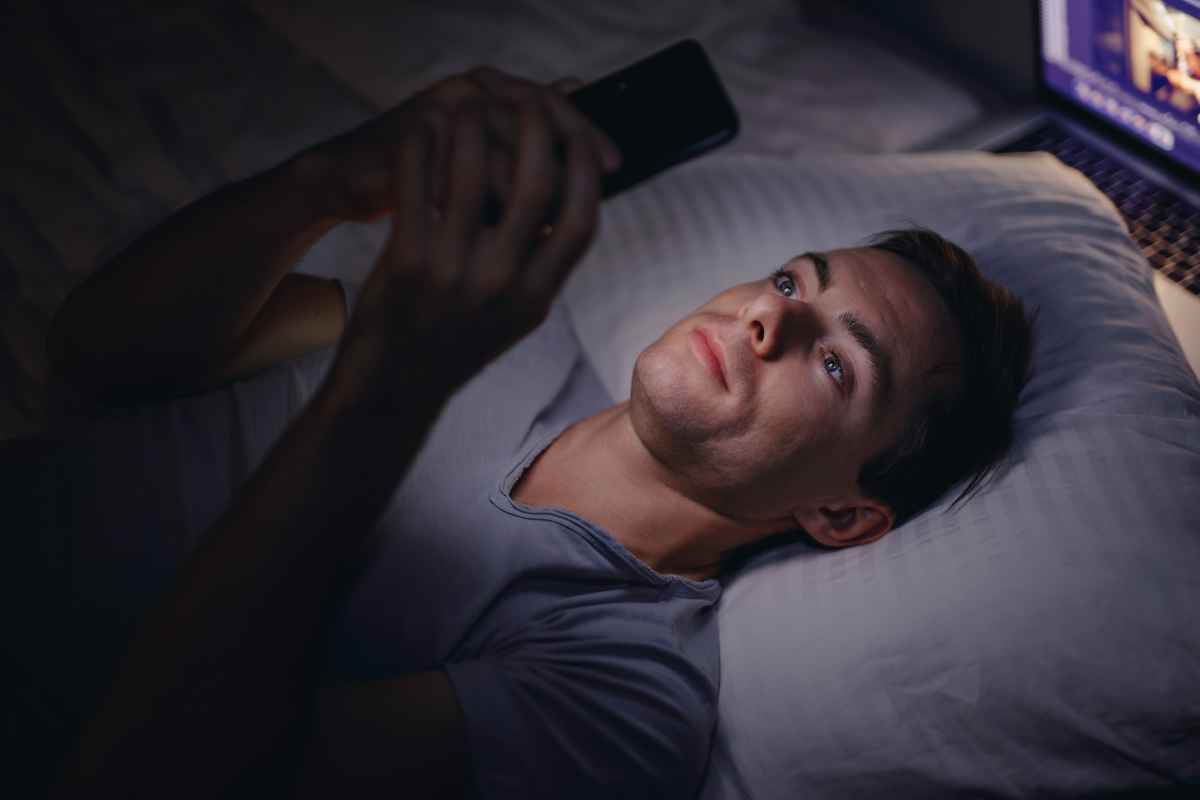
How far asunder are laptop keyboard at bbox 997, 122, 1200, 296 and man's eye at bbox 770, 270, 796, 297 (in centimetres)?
52

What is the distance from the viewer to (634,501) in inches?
40.5

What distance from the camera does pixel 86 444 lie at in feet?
3.20

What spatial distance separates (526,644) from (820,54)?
1074 millimetres

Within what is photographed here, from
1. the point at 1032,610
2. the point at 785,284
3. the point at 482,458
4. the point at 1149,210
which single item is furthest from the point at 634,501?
the point at 1149,210

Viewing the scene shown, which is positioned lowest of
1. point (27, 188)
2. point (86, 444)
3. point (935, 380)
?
point (935, 380)

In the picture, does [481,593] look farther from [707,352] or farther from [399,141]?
[399,141]

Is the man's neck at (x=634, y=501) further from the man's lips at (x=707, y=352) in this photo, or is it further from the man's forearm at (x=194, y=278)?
the man's forearm at (x=194, y=278)

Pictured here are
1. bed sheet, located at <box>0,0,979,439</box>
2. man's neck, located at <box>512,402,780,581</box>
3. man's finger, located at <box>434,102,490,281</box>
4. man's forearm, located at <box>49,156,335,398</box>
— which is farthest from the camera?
bed sheet, located at <box>0,0,979,439</box>

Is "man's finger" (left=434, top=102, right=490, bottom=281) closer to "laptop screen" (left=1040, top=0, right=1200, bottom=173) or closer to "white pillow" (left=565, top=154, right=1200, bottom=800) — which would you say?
"white pillow" (left=565, top=154, right=1200, bottom=800)

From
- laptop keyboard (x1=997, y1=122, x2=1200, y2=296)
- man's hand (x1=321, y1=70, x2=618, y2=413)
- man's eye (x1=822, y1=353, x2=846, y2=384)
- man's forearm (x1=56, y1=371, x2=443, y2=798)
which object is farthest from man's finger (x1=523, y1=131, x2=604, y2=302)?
laptop keyboard (x1=997, y1=122, x2=1200, y2=296)

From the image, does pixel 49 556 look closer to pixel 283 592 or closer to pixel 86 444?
pixel 86 444

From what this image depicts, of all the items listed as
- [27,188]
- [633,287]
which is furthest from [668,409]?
[27,188]

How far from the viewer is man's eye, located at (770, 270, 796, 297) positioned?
1020 millimetres

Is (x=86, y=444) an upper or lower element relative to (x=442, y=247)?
lower
